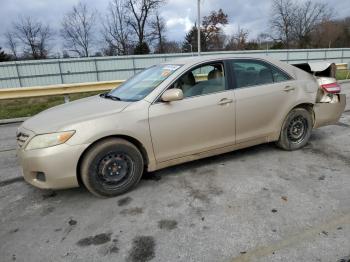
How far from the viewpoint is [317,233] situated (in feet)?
8.21

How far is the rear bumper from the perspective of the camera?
15.0ft

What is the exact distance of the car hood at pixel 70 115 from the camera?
123 inches

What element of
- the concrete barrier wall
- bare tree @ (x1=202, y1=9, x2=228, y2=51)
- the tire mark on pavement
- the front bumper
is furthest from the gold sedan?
bare tree @ (x1=202, y1=9, x2=228, y2=51)

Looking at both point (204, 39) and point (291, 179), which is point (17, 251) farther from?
point (204, 39)

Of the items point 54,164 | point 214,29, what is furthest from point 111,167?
point 214,29

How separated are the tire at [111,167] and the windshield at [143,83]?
2.26 feet

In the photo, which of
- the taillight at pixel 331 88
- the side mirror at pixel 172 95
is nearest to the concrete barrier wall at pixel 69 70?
the taillight at pixel 331 88

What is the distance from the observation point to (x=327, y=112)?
4.66 metres

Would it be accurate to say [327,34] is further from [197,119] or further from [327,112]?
[197,119]

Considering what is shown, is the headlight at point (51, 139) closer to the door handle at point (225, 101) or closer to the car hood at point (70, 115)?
the car hood at point (70, 115)

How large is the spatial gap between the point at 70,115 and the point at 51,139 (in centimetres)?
42

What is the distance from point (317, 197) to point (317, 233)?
0.71m

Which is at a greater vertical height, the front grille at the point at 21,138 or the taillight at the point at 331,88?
the taillight at the point at 331,88

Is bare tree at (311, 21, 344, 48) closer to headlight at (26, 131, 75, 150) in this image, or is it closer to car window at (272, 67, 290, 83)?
car window at (272, 67, 290, 83)
